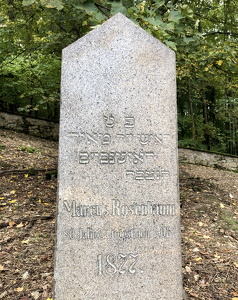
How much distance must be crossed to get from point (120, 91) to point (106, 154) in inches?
21.8

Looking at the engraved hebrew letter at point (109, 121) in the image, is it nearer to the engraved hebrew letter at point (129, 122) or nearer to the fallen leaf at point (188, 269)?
the engraved hebrew letter at point (129, 122)

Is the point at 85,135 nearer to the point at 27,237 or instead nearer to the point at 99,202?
the point at 99,202

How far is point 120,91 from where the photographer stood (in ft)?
8.52

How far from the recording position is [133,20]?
11.4 feet

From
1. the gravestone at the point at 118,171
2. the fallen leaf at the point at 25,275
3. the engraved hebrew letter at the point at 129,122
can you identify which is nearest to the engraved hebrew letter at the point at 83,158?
the gravestone at the point at 118,171

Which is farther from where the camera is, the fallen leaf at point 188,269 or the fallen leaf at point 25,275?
the fallen leaf at point 188,269

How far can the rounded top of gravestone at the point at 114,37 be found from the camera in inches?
102

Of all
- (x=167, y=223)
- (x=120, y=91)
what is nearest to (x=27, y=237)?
(x=167, y=223)

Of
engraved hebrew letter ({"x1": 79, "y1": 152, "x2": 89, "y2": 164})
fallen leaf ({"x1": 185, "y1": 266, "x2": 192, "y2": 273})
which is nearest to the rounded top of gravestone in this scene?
engraved hebrew letter ({"x1": 79, "y1": 152, "x2": 89, "y2": 164})

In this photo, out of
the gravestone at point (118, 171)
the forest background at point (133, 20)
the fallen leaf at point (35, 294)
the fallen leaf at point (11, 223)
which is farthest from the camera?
the fallen leaf at point (11, 223)

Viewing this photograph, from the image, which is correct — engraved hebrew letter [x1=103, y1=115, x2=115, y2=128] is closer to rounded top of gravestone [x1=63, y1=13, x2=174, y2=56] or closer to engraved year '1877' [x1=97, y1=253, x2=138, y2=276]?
rounded top of gravestone [x1=63, y1=13, x2=174, y2=56]

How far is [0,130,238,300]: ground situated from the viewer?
10.4 feet

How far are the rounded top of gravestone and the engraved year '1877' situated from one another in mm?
1763

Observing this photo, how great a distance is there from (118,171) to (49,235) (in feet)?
6.72
